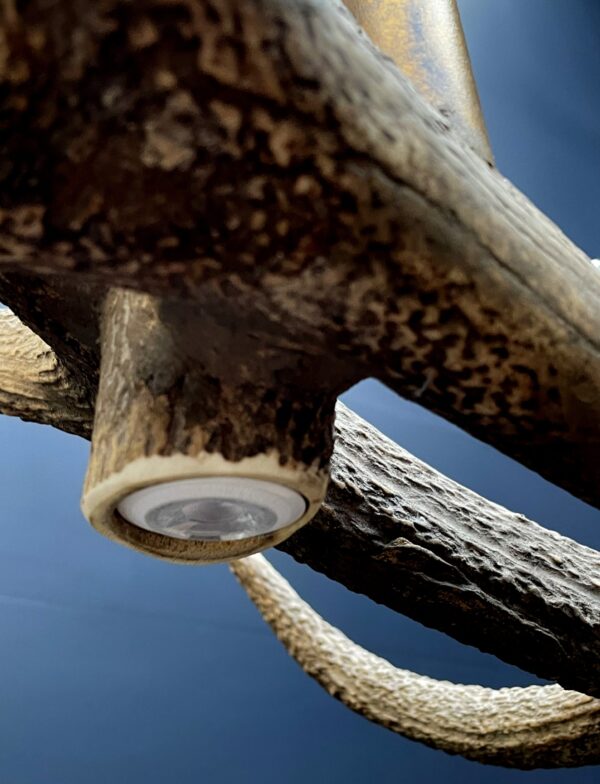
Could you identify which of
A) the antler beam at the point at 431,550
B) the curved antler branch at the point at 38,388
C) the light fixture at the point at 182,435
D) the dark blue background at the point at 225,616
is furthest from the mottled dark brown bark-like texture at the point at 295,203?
the dark blue background at the point at 225,616

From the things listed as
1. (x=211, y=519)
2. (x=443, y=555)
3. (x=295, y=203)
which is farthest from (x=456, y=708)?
(x=295, y=203)

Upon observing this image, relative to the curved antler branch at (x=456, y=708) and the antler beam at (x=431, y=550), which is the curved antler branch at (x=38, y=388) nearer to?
the antler beam at (x=431, y=550)

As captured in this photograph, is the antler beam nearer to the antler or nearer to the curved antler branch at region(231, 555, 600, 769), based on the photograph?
the antler

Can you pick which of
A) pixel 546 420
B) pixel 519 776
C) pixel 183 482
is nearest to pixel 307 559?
pixel 183 482

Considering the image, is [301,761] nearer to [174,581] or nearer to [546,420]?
[174,581]

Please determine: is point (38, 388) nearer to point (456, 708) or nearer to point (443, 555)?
point (443, 555)

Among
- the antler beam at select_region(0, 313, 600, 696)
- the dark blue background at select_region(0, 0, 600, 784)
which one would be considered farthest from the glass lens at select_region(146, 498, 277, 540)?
the dark blue background at select_region(0, 0, 600, 784)
